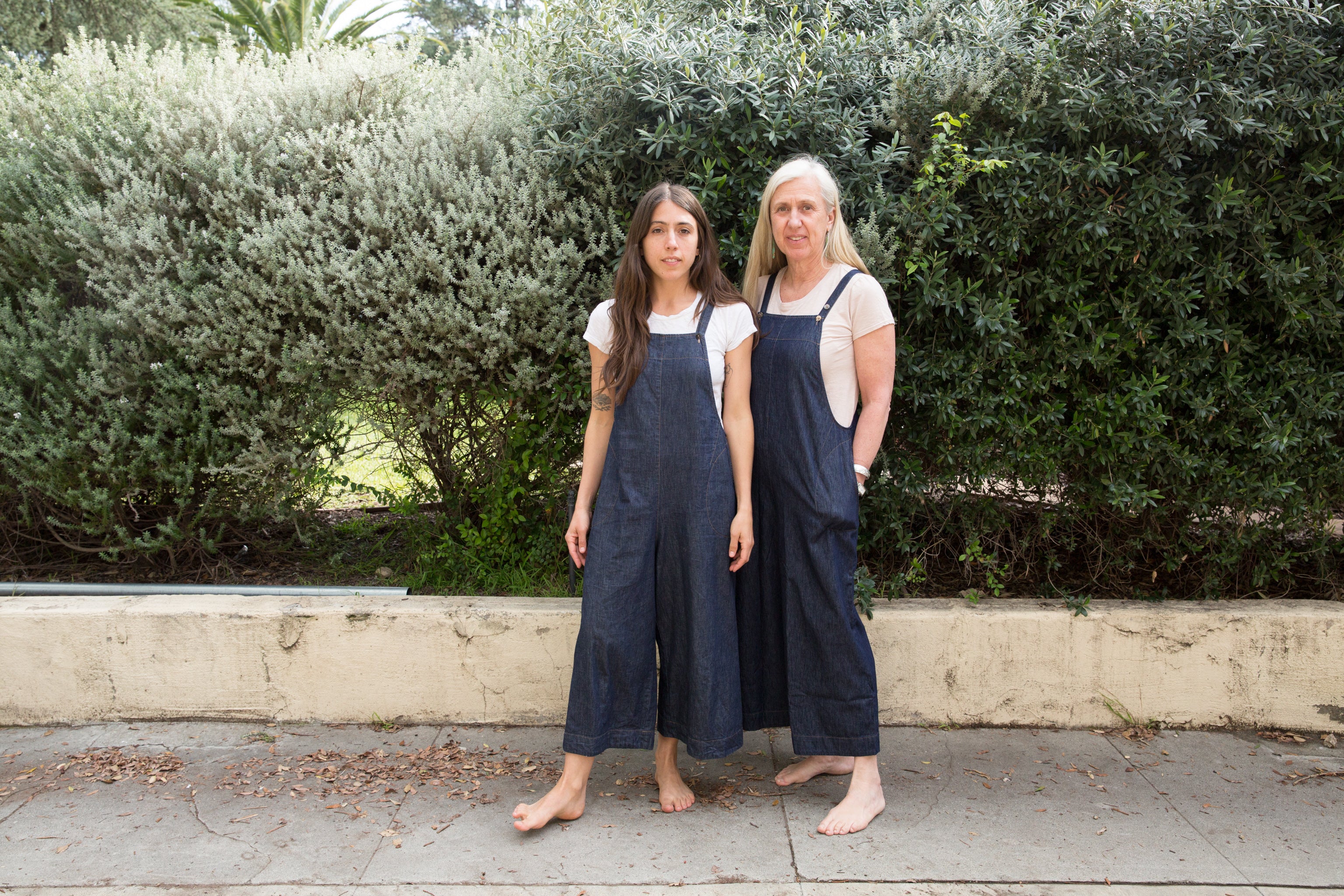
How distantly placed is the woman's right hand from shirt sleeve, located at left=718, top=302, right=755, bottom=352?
2.33 feet

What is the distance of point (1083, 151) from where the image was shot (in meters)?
3.16

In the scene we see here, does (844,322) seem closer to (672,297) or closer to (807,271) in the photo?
(807,271)

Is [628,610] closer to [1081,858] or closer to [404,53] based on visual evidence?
[1081,858]

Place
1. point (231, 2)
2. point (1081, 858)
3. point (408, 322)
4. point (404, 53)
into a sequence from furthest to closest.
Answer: point (231, 2) < point (404, 53) < point (408, 322) < point (1081, 858)

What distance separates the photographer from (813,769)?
3.14m

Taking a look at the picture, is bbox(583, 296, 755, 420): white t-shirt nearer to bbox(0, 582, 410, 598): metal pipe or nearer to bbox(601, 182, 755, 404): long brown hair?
bbox(601, 182, 755, 404): long brown hair

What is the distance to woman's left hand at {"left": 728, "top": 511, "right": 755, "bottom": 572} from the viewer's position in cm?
279

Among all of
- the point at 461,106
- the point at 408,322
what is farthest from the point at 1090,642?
the point at 461,106

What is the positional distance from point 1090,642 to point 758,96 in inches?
93.7

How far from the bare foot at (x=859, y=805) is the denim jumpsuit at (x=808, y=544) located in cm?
9

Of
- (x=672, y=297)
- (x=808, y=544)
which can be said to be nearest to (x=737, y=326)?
(x=672, y=297)

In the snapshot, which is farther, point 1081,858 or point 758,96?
point 758,96

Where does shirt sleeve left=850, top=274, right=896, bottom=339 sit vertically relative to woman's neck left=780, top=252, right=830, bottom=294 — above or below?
below

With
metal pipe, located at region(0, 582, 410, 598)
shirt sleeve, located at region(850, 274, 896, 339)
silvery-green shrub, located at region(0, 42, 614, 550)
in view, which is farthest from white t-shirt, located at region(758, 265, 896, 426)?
metal pipe, located at region(0, 582, 410, 598)
